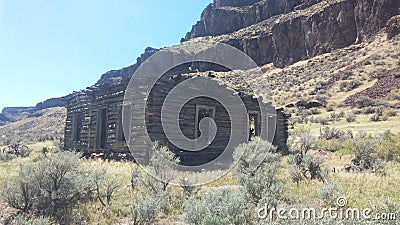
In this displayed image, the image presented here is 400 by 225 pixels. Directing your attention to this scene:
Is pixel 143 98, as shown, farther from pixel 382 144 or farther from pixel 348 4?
pixel 348 4

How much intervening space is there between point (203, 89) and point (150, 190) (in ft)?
26.7

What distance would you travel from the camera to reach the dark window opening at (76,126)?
1797 centimetres

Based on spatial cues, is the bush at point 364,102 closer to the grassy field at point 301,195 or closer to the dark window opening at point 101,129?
the grassy field at point 301,195

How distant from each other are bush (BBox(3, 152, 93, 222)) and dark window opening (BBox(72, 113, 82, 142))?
11.6 meters

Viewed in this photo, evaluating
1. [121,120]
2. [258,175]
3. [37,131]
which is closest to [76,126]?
[121,120]

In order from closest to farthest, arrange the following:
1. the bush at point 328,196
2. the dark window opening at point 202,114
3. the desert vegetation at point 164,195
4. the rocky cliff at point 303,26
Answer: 1. the desert vegetation at point 164,195
2. the bush at point 328,196
3. the dark window opening at point 202,114
4. the rocky cliff at point 303,26

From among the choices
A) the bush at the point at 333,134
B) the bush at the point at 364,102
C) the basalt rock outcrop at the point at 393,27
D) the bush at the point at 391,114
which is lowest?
the bush at the point at 333,134

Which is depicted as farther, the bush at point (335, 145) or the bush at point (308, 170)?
the bush at point (335, 145)

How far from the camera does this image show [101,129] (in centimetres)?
1575

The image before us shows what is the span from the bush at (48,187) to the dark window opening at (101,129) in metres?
8.64

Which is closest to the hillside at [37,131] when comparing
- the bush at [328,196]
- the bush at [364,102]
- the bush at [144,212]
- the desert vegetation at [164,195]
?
the desert vegetation at [164,195]

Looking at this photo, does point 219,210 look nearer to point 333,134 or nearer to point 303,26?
point 333,134

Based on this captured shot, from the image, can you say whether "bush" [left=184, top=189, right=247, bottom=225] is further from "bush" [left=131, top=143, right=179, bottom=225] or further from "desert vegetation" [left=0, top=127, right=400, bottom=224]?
"bush" [left=131, top=143, right=179, bottom=225]

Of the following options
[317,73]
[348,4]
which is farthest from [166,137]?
[348,4]
